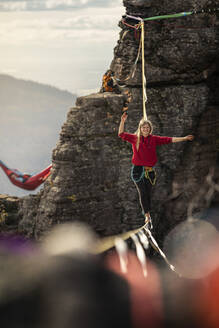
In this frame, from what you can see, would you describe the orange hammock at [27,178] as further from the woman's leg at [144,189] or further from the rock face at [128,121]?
the woman's leg at [144,189]

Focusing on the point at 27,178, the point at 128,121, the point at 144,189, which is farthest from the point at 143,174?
the point at 27,178

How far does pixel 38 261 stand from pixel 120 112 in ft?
40.9

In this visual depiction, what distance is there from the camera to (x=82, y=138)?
13.7m

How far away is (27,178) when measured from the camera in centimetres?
1630

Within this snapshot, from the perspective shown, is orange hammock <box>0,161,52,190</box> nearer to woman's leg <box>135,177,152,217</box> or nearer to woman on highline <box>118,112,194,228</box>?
woman's leg <box>135,177,152,217</box>

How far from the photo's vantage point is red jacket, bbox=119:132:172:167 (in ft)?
25.4

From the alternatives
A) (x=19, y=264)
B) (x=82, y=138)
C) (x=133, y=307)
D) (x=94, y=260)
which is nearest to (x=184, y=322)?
(x=133, y=307)

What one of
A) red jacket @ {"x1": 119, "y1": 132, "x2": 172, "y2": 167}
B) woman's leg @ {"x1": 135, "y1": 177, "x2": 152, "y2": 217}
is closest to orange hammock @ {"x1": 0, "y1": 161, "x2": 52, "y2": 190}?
woman's leg @ {"x1": 135, "y1": 177, "x2": 152, "y2": 217}

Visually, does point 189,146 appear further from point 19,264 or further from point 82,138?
point 19,264

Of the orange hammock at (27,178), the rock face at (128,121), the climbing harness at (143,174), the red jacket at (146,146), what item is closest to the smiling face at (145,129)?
A: the red jacket at (146,146)

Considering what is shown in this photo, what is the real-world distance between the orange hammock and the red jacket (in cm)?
764

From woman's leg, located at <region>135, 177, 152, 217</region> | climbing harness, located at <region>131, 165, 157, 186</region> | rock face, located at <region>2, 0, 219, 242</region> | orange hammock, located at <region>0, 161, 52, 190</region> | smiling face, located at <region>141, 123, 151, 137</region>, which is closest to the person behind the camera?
smiling face, located at <region>141, 123, 151, 137</region>

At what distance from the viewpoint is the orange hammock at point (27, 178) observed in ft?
50.3

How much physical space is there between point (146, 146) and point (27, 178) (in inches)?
374
